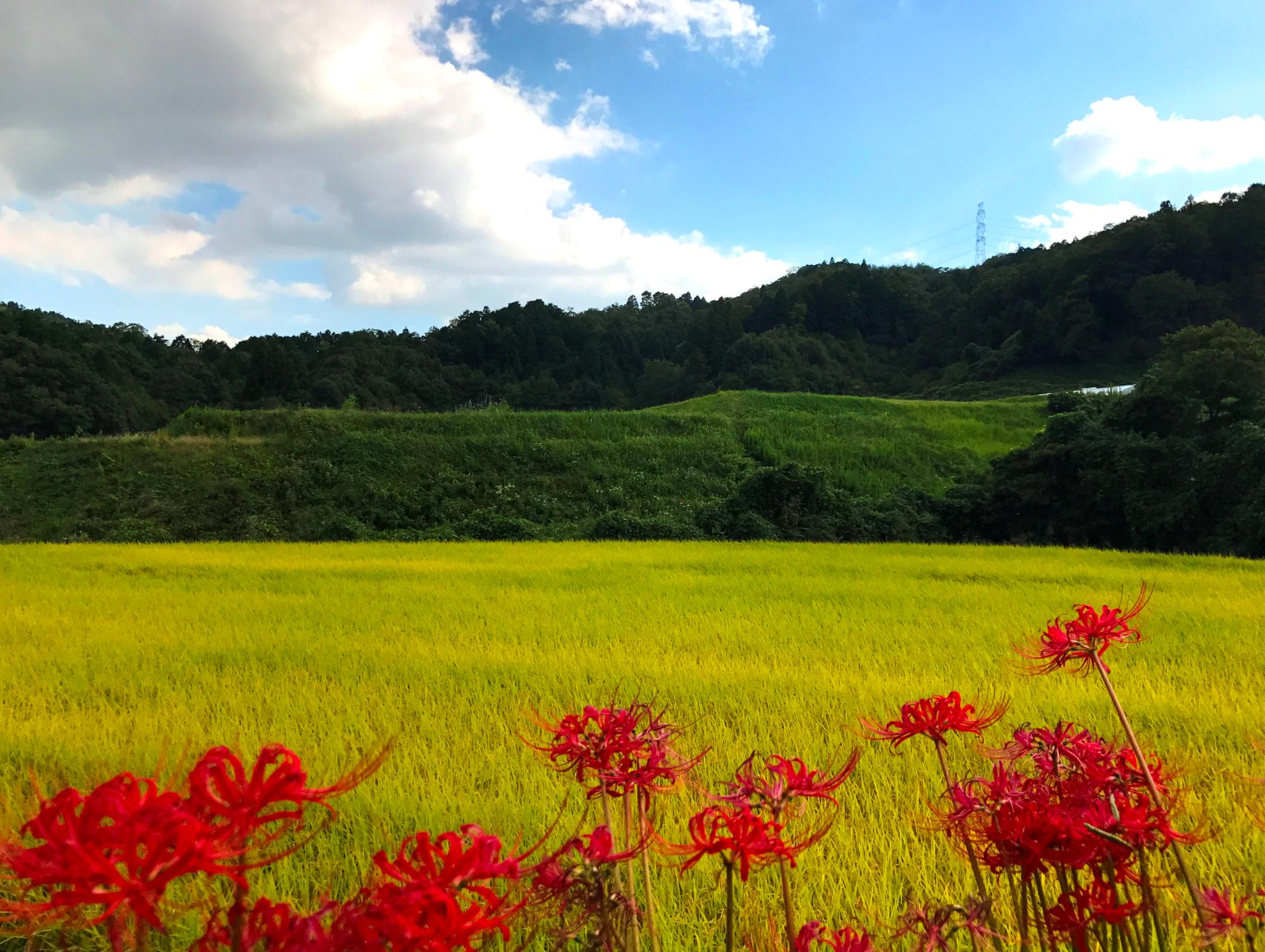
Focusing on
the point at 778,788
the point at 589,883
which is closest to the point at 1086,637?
the point at 778,788

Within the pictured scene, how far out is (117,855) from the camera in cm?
62

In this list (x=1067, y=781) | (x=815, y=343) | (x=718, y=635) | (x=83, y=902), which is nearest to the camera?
(x=83, y=902)

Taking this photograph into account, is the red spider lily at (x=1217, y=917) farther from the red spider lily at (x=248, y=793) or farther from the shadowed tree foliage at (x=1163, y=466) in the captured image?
the shadowed tree foliage at (x=1163, y=466)

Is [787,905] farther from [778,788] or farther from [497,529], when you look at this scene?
[497,529]

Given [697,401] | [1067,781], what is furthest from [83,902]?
[697,401]

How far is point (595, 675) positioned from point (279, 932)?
13.4ft

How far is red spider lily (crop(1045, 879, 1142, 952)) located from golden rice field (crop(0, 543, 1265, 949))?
2.36 feet

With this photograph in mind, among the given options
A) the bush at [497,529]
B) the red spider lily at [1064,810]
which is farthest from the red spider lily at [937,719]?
the bush at [497,529]

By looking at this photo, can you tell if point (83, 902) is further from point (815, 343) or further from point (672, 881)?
point (815, 343)

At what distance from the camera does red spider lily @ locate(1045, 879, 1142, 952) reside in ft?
3.21

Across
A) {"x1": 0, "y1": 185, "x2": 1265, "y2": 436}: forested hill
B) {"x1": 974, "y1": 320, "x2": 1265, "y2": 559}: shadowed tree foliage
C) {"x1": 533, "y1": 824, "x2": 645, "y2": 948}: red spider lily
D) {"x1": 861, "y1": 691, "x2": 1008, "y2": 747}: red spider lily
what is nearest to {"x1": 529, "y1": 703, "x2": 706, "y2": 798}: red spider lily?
{"x1": 533, "y1": 824, "x2": 645, "y2": 948}: red spider lily

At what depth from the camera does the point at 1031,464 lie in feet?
46.2

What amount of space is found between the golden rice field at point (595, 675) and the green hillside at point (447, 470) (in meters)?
7.52

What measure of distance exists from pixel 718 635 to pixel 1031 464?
10619 millimetres
